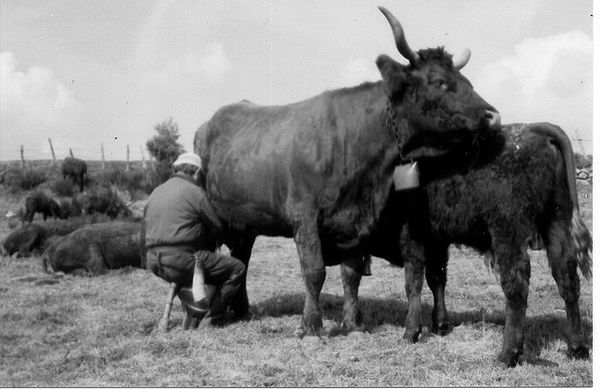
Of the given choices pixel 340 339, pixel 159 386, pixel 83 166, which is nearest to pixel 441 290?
pixel 340 339

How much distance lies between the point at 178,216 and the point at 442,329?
3.09 meters

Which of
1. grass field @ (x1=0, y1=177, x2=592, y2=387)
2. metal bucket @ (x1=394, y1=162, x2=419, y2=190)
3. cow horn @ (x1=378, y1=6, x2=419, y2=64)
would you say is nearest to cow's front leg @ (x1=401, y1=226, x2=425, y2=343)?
grass field @ (x1=0, y1=177, x2=592, y2=387)

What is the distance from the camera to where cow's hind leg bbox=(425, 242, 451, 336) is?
6.57 meters

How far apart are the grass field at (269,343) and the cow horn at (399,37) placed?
2.80 meters

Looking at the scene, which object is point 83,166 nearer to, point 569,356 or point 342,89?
point 342,89

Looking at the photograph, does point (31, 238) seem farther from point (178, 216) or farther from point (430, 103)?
point (430, 103)

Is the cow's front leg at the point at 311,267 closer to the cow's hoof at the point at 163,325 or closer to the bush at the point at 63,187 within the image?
the cow's hoof at the point at 163,325

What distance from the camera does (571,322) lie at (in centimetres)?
532

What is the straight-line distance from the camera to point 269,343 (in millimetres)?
6086

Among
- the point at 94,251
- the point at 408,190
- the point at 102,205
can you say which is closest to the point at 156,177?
the point at 102,205

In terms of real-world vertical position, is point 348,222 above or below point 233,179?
below

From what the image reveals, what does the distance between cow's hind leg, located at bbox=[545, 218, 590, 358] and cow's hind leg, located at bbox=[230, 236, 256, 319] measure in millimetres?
3484

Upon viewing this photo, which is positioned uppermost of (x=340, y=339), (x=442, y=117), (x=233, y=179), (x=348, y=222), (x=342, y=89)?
(x=342, y=89)

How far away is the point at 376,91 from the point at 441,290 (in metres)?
2.27
